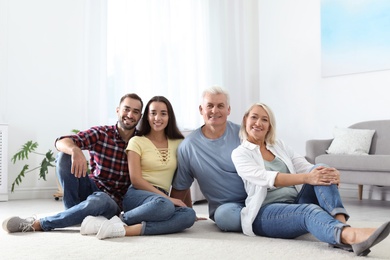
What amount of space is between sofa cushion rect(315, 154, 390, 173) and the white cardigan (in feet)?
5.53

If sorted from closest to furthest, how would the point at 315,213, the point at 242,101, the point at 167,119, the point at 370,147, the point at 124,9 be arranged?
the point at 315,213 < the point at 167,119 < the point at 370,147 < the point at 124,9 < the point at 242,101

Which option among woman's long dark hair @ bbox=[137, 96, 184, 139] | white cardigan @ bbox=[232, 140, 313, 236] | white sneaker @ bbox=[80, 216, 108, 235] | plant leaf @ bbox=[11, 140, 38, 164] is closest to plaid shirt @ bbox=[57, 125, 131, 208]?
woman's long dark hair @ bbox=[137, 96, 184, 139]

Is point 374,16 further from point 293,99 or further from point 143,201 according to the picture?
point 143,201

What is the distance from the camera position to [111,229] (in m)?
2.35

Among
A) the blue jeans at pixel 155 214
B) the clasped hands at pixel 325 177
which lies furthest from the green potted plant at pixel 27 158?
the clasped hands at pixel 325 177

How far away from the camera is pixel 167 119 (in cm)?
270

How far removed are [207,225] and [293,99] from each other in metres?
3.35

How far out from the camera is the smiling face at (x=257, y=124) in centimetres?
244

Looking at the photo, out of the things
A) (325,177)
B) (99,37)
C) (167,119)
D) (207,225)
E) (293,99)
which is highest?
(99,37)

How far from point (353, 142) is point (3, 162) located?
10.6 ft

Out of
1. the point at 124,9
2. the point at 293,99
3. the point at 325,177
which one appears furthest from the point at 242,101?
the point at 325,177

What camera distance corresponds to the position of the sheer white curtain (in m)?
5.36

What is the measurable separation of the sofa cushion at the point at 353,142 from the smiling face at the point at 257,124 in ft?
7.96

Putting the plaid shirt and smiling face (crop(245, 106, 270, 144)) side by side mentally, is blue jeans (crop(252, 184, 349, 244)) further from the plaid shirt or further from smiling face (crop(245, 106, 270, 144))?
the plaid shirt
